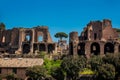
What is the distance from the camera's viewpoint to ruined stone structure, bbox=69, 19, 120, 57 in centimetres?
8582

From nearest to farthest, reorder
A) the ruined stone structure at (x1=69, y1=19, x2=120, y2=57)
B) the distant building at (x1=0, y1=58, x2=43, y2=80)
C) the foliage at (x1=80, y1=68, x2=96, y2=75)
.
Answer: the foliage at (x1=80, y1=68, x2=96, y2=75) → the distant building at (x1=0, y1=58, x2=43, y2=80) → the ruined stone structure at (x1=69, y1=19, x2=120, y2=57)

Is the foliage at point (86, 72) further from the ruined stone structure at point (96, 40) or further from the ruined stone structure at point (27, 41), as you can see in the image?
the ruined stone structure at point (27, 41)

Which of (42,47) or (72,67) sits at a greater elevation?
(42,47)

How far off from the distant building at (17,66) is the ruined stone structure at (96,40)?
1155 centimetres

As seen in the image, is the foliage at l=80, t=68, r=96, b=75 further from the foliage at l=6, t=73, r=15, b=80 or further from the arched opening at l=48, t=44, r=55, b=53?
the arched opening at l=48, t=44, r=55, b=53

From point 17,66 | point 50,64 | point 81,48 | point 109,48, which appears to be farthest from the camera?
point 81,48

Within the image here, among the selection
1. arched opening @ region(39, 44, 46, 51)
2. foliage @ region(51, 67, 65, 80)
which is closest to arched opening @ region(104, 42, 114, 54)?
foliage @ region(51, 67, 65, 80)

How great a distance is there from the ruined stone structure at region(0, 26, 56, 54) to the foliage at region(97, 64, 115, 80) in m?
37.2

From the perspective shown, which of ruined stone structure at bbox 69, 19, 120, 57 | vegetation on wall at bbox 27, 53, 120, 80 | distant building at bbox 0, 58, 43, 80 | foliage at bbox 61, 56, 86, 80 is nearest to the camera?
vegetation on wall at bbox 27, 53, 120, 80

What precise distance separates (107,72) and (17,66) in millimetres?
25173

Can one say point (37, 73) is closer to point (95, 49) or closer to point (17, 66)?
point (17, 66)

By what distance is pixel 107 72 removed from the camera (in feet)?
209

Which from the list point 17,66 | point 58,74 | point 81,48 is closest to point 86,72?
point 58,74

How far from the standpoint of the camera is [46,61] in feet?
276
